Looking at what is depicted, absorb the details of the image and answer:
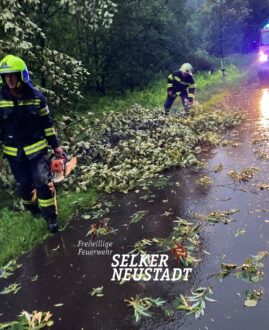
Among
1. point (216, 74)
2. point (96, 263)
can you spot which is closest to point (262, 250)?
point (96, 263)

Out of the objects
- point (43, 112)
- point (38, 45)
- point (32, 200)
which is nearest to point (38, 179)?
point (32, 200)

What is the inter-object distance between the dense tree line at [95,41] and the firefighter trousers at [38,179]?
2.28m

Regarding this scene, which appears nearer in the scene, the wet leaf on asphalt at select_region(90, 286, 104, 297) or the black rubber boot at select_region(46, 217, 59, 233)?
the wet leaf on asphalt at select_region(90, 286, 104, 297)

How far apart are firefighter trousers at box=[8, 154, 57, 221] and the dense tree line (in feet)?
7.48

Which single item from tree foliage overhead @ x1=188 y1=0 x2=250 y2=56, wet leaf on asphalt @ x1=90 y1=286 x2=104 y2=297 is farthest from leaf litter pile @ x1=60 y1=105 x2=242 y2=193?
tree foliage overhead @ x1=188 y1=0 x2=250 y2=56

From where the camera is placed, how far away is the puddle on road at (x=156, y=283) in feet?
11.8

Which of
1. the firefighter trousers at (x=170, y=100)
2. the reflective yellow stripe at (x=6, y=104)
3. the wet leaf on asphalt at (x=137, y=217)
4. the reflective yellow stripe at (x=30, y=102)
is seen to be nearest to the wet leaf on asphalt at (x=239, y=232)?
the wet leaf on asphalt at (x=137, y=217)

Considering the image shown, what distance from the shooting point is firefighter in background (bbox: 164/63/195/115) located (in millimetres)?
11367

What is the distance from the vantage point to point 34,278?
Result: 4.48 metres

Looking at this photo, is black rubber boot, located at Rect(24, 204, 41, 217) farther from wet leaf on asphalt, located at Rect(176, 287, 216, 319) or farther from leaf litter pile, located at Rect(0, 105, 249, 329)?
wet leaf on asphalt, located at Rect(176, 287, 216, 319)

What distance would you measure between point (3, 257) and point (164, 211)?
222 centimetres

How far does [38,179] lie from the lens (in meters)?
5.16

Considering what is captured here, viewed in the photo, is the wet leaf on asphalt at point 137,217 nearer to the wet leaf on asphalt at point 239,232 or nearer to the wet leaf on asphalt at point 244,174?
the wet leaf on asphalt at point 239,232

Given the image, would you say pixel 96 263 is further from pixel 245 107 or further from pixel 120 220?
pixel 245 107
